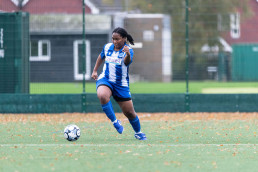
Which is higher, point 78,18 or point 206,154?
point 78,18

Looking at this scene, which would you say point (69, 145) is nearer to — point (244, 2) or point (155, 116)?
point (155, 116)

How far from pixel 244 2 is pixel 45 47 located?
558 centimetres

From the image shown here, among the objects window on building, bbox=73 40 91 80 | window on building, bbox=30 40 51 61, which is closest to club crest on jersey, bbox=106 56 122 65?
window on building, bbox=73 40 91 80

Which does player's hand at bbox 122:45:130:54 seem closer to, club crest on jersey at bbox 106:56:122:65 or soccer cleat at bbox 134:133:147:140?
club crest on jersey at bbox 106:56:122:65

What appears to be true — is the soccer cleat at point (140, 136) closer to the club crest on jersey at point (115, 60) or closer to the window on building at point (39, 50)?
the club crest on jersey at point (115, 60)

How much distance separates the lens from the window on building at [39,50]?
651 inches

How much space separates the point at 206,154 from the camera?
318 inches

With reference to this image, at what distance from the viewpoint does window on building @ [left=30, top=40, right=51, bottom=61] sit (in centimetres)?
1652

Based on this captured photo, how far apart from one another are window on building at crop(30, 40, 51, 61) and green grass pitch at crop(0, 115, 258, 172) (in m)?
3.88

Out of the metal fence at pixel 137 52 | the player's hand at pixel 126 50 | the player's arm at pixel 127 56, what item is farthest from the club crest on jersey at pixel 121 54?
the metal fence at pixel 137 52

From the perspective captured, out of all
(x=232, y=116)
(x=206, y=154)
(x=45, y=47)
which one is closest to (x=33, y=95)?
(x=45, y=47)

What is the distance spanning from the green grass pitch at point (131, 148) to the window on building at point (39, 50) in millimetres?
3879

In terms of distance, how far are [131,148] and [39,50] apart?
873 centimetres

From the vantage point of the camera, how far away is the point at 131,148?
8.71 m
